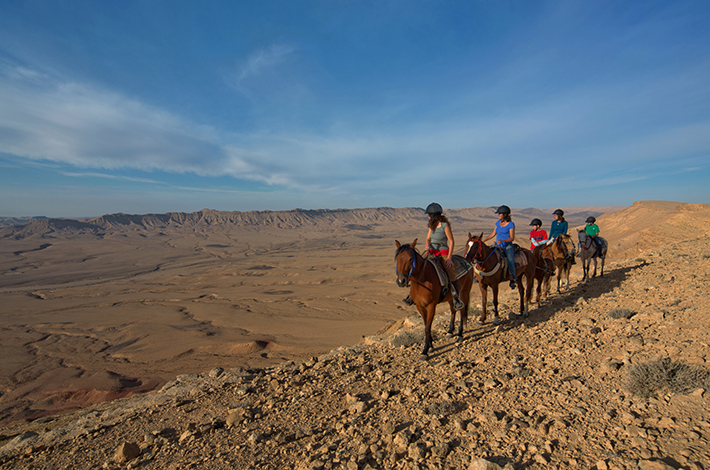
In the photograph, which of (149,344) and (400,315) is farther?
(400,315)

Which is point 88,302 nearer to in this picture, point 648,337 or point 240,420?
point 240,420

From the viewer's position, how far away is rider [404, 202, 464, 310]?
20.9 ft

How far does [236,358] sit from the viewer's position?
1309 centimetres

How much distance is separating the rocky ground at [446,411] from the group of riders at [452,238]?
1556mm

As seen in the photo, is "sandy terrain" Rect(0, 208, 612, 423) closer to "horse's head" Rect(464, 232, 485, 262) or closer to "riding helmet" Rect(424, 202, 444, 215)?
"horse's head" Rect(464, 232, 485, 262)

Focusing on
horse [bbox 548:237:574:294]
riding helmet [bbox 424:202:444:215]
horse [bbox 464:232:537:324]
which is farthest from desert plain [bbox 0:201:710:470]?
riding helmet [bbox 424:202:444:215]

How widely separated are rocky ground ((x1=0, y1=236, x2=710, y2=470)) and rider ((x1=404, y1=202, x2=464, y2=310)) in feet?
4.24

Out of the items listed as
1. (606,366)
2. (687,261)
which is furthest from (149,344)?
(687,261)

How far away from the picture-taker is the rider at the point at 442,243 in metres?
6.38

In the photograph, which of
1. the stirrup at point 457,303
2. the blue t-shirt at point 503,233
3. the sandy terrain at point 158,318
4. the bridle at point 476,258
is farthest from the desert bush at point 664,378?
the sandy terrain at point 158,318

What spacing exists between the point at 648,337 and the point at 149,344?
19633 millimetres

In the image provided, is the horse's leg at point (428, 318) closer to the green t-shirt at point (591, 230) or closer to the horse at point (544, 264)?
the horse at point (544, 264)

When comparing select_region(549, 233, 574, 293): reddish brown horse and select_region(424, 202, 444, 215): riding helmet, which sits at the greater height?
select_region(424, 202, 444, 215): riding helmet

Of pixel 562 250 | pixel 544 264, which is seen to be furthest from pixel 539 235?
pixel 544 264
